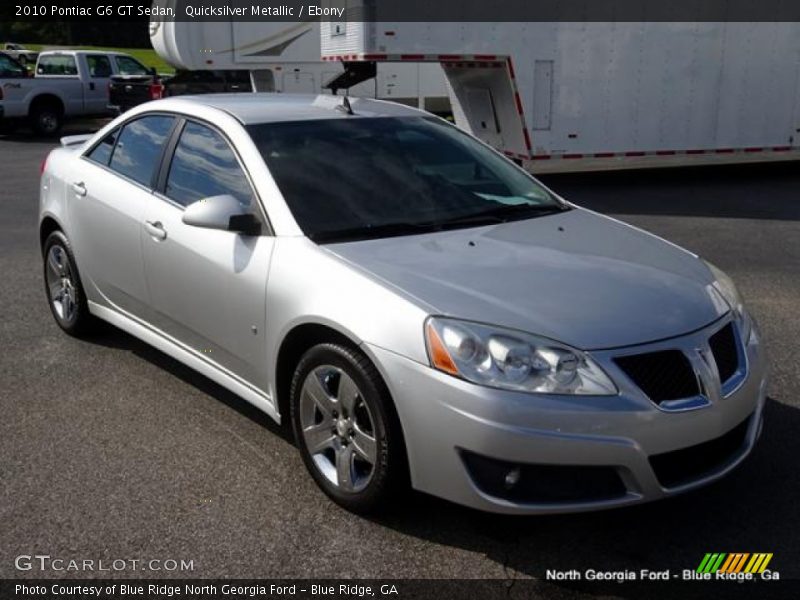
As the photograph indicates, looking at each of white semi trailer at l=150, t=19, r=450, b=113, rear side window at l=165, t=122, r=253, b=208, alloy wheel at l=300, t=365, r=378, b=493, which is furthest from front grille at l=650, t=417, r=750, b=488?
white semi trailer at l=150, t=19, r=450, b=113

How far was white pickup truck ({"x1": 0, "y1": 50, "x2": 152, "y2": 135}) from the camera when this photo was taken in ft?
65.6

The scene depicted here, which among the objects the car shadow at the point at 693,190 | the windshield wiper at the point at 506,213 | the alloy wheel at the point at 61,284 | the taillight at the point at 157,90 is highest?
the windshield wiper at the point at 506,213

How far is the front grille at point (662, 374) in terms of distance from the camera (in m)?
3.17

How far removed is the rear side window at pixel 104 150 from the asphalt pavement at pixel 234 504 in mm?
1145

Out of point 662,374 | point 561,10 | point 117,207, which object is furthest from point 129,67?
point 662,374

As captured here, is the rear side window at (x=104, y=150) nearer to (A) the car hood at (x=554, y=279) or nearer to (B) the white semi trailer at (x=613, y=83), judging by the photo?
(A) the car hood at (x=554, y=279)

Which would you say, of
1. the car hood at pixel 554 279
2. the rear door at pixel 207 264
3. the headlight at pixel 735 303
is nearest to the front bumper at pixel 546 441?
the car hood at pixel 554 279

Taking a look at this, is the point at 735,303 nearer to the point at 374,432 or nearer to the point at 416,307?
the point at 416,307

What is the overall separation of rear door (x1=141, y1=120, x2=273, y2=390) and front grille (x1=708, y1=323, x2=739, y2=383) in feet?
5.93

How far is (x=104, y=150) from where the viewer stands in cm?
546

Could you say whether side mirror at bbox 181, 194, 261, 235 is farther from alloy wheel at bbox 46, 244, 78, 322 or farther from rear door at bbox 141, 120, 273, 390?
alloy wheel at bbox 46, 244, 78, 322

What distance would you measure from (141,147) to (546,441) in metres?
3.08

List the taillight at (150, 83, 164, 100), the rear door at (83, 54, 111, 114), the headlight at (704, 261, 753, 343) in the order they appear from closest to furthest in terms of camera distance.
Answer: the headlight at (704, 261, 753, 343) < the taillight at (150, 83, 164, 100) < the rear door at (83, 54, 111, 114)

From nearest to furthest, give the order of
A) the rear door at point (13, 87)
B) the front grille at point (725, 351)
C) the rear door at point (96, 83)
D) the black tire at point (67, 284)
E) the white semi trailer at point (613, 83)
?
the front grille at point (725, 351) < the black tire at point (67, 284) < the white semi trailer at point (613, 83) < the rear door at point (13, 87) < the rear door at point (96, 83)
